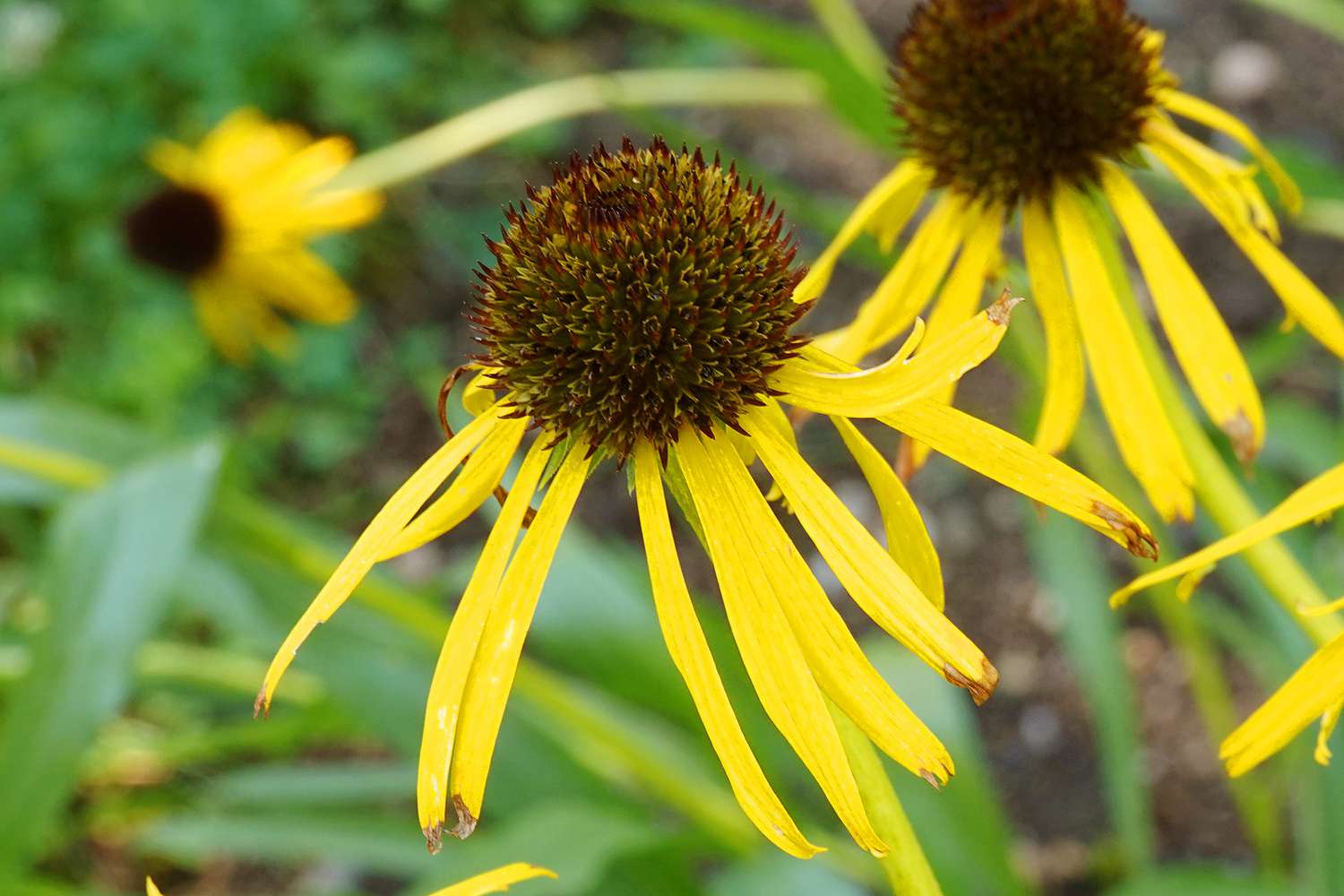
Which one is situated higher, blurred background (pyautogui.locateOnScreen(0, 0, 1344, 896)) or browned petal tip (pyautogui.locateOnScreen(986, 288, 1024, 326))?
blurred background (pyautogui.locateOnScreen(0, 0, 1344, 896))

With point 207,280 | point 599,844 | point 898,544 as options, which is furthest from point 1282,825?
point 207,280

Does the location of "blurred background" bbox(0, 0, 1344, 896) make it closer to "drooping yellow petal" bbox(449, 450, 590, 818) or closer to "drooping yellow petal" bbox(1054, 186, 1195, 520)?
"drooping yellow petal" bbox(1054, 186, 1195, 520)

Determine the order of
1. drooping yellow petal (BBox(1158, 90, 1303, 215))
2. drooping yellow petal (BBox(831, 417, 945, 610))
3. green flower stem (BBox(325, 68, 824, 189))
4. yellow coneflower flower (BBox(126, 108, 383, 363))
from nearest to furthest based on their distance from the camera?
drooping yellow petal (BBox(831, 417, 945, 610)), drooping yellow petal (BBox(1158, 90, 1303, 215)), green flower stem (BBox(325, 68, 824, 189)), yellow coneflower flower (BBox(126, 108, 383, 363))

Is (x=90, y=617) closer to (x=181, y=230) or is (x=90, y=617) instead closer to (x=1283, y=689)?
(x=181, y=230)

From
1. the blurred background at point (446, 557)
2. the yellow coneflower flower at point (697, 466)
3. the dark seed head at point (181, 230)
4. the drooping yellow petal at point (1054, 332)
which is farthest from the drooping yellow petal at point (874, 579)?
the dark seed head at point (181, 230)

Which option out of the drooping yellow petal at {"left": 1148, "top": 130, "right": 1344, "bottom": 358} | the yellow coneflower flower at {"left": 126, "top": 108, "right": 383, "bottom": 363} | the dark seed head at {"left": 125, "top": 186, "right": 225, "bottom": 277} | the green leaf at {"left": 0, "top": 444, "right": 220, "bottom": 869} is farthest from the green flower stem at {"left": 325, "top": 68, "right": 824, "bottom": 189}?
the drooping yellow petal at {"left": 1148, "top": 130, "right": 1344, "bottom": 358}

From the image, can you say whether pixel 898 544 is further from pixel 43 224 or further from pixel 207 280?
pixel 43 224

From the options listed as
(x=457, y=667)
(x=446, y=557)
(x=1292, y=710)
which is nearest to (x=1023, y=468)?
(x=1292, y=710)
